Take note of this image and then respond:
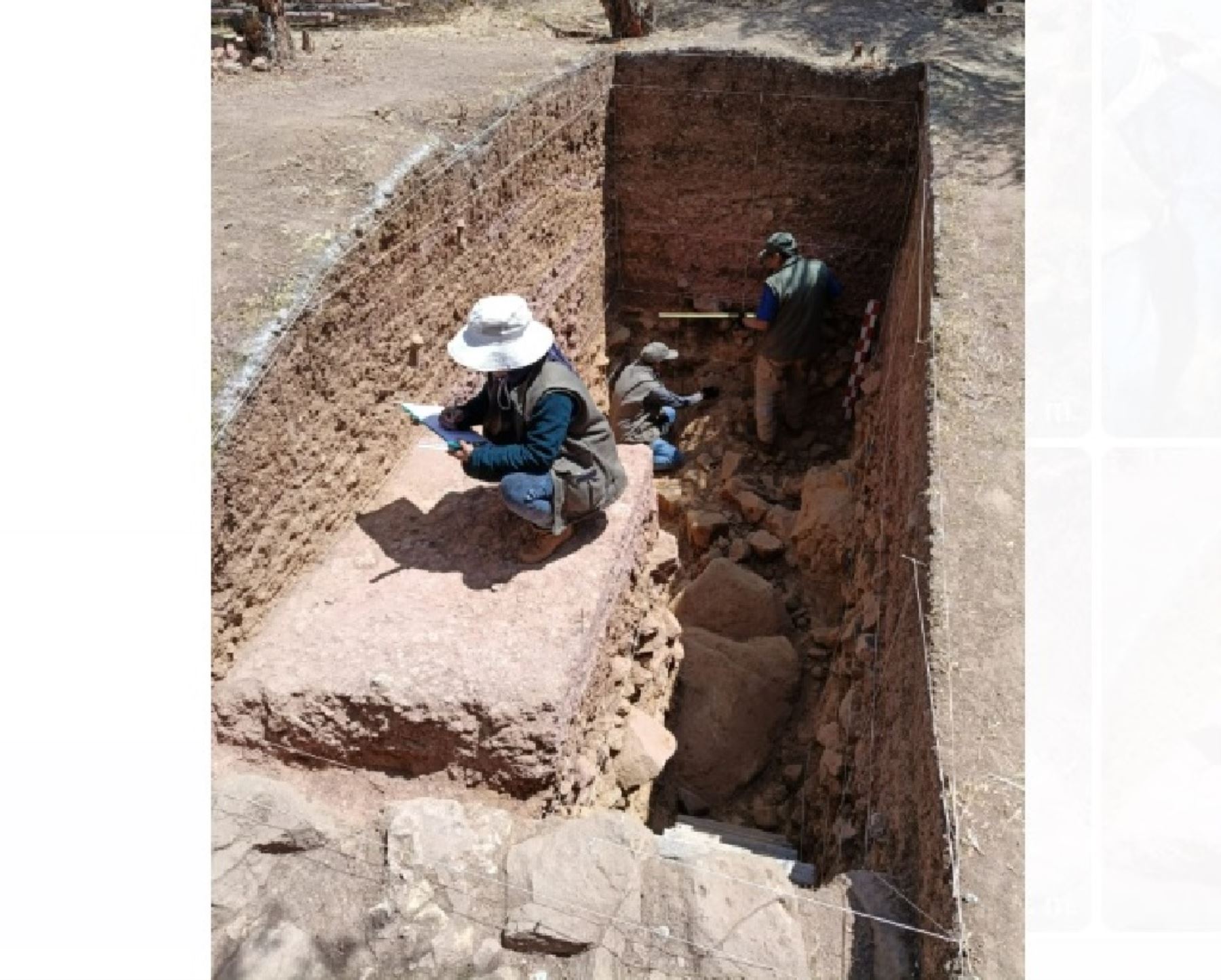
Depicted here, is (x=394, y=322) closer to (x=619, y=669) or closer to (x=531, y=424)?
(x=531, y=424)

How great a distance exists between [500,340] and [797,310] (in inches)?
144

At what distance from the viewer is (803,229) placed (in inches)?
342

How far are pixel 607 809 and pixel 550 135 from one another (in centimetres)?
487

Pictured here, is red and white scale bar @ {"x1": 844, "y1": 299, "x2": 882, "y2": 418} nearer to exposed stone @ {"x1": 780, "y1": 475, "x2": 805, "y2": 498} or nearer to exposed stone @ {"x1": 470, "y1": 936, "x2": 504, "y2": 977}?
exposed stone @ {"x1": 780, "y1": 475, "x2": 805, "y2": 498}

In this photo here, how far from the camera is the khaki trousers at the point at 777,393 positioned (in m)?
8.16

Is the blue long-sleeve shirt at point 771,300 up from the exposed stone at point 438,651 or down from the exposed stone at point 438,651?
up

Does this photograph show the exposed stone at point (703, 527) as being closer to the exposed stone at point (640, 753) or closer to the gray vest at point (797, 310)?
the gray vest at point (797, 310)

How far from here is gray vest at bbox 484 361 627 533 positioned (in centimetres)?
464

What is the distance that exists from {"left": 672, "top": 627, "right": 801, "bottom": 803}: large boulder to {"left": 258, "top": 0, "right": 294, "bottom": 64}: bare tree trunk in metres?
5.28

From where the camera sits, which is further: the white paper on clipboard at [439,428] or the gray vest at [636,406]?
the gray vest at [636,406]

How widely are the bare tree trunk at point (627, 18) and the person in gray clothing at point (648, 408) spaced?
3.07 metres

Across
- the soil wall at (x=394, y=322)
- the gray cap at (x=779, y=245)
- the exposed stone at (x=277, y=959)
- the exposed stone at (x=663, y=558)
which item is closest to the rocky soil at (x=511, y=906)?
the exposed stone at (x=277, y=959)

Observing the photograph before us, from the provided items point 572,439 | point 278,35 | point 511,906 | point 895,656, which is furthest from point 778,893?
point 278,35
